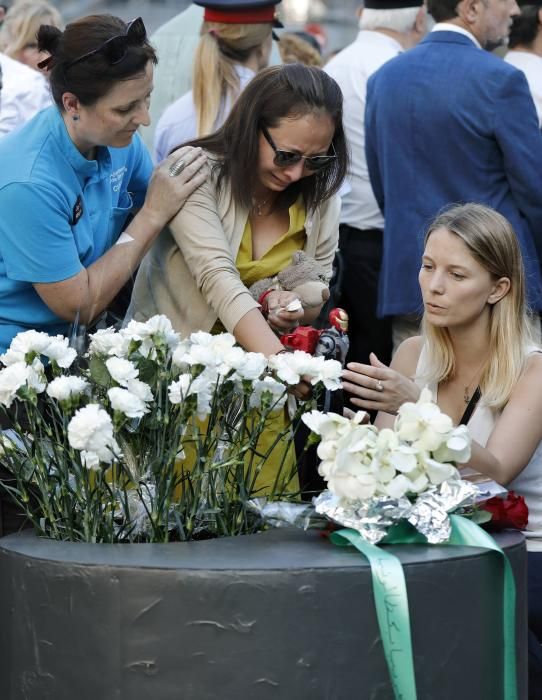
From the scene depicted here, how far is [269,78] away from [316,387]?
3.25 ft

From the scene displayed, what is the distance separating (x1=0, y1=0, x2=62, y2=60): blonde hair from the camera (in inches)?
234

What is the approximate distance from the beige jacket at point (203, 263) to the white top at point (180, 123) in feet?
4.88

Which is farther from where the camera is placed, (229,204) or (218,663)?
(229,204)

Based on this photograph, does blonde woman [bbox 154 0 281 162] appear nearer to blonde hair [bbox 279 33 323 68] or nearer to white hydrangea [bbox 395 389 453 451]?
blonde hair [bbox 279 33 323 68]

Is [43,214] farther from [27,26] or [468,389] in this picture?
[27,26]

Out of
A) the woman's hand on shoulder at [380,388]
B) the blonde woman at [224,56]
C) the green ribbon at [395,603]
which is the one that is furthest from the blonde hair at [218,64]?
the green ribbon at [395,603]

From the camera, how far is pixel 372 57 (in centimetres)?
511

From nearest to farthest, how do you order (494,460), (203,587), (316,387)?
1. (203,587)
2. (316,387)
3. (494,460)

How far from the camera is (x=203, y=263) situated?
10.1 feet

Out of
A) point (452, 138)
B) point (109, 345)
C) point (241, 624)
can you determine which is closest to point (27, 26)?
point (452, 138)

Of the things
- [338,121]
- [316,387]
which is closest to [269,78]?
[338,121]

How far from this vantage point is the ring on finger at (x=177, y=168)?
10.5 feet

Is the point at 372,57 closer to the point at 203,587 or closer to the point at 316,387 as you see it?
the point at 316,387

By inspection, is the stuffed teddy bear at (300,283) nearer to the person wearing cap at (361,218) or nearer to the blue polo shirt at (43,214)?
the blue polo shirt at (43,214)
